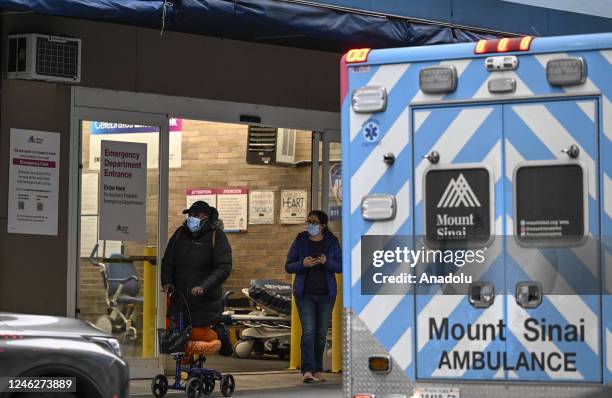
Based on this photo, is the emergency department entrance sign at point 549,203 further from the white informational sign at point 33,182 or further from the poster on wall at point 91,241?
the poster on wall at point 91,241

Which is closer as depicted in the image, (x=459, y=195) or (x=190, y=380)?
(x=459, y=195)

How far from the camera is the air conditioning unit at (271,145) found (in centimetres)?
1556

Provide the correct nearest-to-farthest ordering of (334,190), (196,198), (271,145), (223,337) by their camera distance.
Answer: (223,337)
(334,190)
(271,145)
(196,198)

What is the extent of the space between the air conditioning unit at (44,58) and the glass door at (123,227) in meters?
0.64

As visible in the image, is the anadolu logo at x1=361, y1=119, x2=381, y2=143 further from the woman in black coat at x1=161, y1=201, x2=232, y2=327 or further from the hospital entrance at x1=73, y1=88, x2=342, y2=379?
the hospital entrance at x1=73, y1=88, x2=342, y2=379

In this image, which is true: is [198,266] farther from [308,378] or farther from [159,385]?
[308,378]

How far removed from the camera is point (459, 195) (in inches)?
293

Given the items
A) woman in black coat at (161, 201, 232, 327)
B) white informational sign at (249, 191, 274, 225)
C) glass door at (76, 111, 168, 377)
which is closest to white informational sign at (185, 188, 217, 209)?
white informational sign at (249, 191, 274, 225)

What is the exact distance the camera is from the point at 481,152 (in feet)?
24.2

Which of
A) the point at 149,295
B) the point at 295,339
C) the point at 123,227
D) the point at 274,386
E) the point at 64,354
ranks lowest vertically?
the point at 274,386

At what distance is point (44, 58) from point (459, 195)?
647 cm

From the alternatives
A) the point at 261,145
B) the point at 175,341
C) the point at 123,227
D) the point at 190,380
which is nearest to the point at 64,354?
the point at 175,341

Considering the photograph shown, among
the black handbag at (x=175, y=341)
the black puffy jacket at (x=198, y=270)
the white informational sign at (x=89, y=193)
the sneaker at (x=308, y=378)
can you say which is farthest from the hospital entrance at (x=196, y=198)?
the black handbag at (x=175, y=341)

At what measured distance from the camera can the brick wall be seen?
13.6 metres
